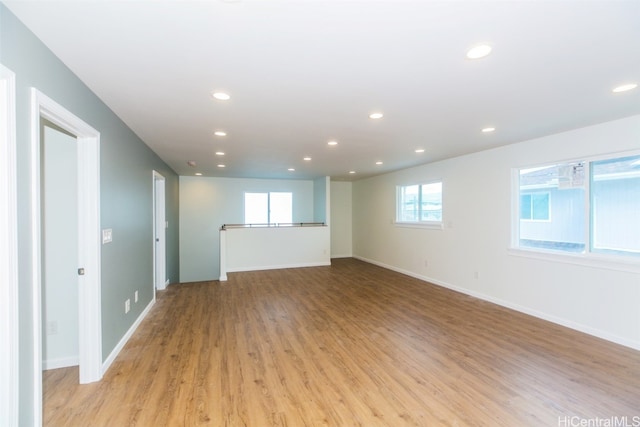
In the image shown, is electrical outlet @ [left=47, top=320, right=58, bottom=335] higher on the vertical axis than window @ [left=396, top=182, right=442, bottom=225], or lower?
lower

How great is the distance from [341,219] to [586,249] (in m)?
6.24

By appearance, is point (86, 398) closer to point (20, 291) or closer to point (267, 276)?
point (20, 291)

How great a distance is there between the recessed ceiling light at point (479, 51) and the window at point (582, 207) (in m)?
2.66

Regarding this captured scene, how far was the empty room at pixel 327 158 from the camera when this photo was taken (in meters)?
1.54

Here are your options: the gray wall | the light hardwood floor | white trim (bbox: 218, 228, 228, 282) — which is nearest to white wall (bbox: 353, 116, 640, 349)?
the light hardwood floor

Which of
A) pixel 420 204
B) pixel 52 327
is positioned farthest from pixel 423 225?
pixel 52 327

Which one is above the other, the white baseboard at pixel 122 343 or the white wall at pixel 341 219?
the white wall at pixel 341 219

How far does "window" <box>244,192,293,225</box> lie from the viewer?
340 inches

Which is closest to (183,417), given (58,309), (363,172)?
(58,309)

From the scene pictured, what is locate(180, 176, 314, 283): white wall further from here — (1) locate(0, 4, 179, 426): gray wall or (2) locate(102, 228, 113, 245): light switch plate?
(2) locate(102, 228, 113, 245): light switch plate

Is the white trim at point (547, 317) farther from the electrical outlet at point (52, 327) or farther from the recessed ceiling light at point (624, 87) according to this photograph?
the electrical outlet at point (52, 327)
